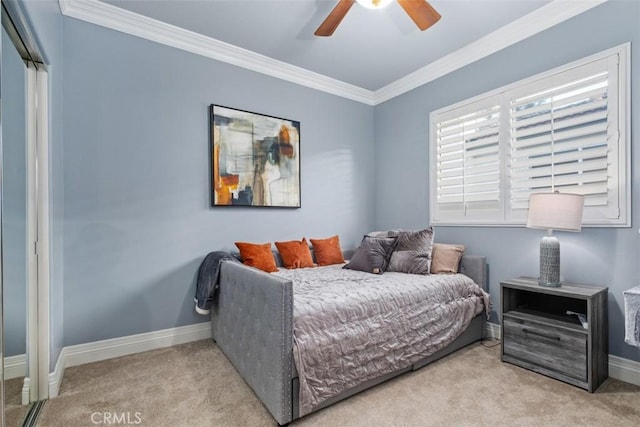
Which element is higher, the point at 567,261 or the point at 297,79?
the point at 297,79

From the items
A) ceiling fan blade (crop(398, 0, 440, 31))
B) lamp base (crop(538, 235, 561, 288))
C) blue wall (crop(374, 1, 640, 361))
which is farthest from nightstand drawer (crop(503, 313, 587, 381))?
ceiling fan blade (crop(398, 0, 440, 31))

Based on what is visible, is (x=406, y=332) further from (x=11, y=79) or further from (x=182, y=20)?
(x=182, y=20)

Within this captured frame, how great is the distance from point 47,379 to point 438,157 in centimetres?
367

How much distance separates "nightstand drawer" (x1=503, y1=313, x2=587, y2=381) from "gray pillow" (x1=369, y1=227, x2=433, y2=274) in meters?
0.74

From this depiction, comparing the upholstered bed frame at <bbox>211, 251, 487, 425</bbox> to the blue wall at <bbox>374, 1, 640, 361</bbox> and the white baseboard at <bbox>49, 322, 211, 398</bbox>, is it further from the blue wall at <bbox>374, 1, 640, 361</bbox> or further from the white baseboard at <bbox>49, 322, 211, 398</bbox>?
the blue wall at <bbox>374, 1, 640, 361</bbox>

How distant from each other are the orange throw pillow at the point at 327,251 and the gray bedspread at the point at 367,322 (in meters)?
0.53

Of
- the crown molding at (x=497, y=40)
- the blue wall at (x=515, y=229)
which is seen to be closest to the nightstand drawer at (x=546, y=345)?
the blue wall at (x=515, y=229)

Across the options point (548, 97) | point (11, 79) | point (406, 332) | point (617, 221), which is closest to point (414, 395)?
point (406, 332)

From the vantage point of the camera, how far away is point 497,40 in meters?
2.82

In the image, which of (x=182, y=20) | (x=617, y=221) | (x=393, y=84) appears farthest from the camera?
(x=393, y=84)

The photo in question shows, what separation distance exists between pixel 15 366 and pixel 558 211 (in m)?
3.39

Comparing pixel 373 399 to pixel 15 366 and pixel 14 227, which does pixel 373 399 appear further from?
pixel 14 227

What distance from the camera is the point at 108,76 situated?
8.21 feet

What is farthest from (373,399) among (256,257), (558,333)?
(256,257)
